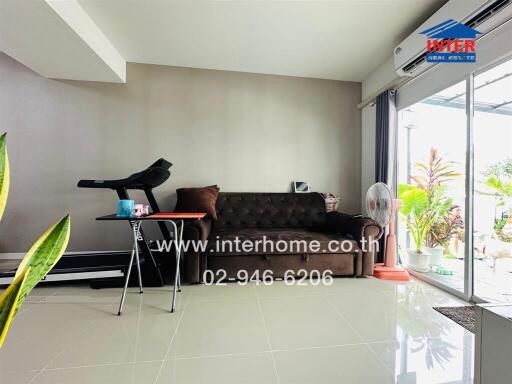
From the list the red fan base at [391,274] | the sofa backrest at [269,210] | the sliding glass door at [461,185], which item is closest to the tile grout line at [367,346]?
the red fan base at [391,274]

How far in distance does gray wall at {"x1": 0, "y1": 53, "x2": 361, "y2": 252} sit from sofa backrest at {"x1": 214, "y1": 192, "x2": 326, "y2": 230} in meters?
0.22

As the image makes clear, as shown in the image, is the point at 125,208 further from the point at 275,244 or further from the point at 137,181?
the point at 275,244

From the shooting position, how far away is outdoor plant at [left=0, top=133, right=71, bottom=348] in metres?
0.54

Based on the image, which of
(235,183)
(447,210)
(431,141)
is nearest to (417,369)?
(447,210)

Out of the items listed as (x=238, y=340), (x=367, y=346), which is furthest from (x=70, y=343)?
(x=367, y=346)

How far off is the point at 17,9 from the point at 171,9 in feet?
Result: 3.89

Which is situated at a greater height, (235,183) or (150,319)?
(235,183)

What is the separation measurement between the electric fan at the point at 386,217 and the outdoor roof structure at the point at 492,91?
1.08 m

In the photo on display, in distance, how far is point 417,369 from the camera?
1.22 metres

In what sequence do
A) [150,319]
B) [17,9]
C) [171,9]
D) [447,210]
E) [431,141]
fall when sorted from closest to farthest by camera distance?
[150,319] < [17,9] < [171,9] < [447,210] < [431,141]

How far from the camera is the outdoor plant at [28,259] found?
21.4 inches

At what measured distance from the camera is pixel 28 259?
60cm

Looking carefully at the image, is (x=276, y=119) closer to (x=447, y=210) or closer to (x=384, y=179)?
(x=384, y=179)

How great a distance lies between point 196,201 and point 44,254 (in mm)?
2141
